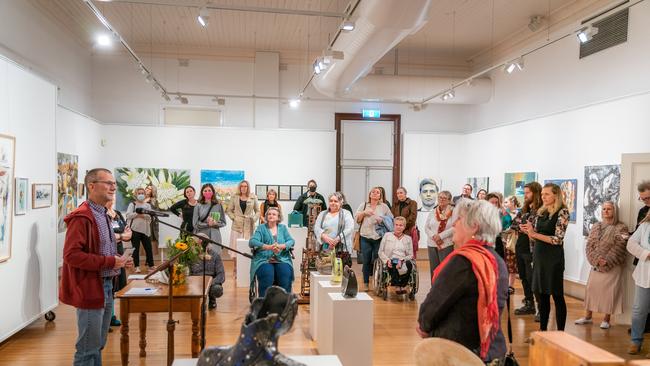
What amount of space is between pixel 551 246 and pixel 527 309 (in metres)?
2.08

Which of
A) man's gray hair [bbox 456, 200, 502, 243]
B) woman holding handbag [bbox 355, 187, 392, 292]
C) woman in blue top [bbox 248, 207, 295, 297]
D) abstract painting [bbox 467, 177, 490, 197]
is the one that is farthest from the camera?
abstract painting [bbox 467, 177, 490, 197]

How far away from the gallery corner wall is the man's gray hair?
437cm

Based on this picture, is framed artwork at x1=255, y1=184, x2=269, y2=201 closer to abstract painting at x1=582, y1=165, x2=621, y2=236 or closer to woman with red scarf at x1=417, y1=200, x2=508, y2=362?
abstract painting at x1=582, y1=165, x2=621, y2=236

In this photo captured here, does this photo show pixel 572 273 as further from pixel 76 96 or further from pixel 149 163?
pixel 76 96

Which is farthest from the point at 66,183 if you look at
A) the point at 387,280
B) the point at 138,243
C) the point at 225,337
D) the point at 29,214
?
the point at 387,280

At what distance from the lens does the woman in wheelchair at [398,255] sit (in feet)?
23.3

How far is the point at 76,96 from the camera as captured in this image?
946cm

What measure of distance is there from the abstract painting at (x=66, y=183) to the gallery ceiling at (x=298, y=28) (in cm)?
240

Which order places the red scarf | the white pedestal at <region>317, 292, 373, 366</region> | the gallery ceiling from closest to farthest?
the red scarf
the white pedestal at <region>317, 292, 373, 366</region>
the gallery ceiling

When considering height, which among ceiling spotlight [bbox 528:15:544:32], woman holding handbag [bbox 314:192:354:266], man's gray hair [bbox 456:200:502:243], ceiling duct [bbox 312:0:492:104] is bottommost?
woman holding handbag [bbox 314:192:354:266]

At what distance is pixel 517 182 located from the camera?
29.0 ft

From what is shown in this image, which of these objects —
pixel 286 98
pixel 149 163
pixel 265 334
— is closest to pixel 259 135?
pixel 286 98

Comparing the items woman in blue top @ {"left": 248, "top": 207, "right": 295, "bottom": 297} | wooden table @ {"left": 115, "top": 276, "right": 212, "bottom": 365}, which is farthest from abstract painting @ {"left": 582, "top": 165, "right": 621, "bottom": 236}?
wooden table @ {"left": 115, "top": 276, "right": 212, "bottom": 365}

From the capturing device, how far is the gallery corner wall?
465 cm
